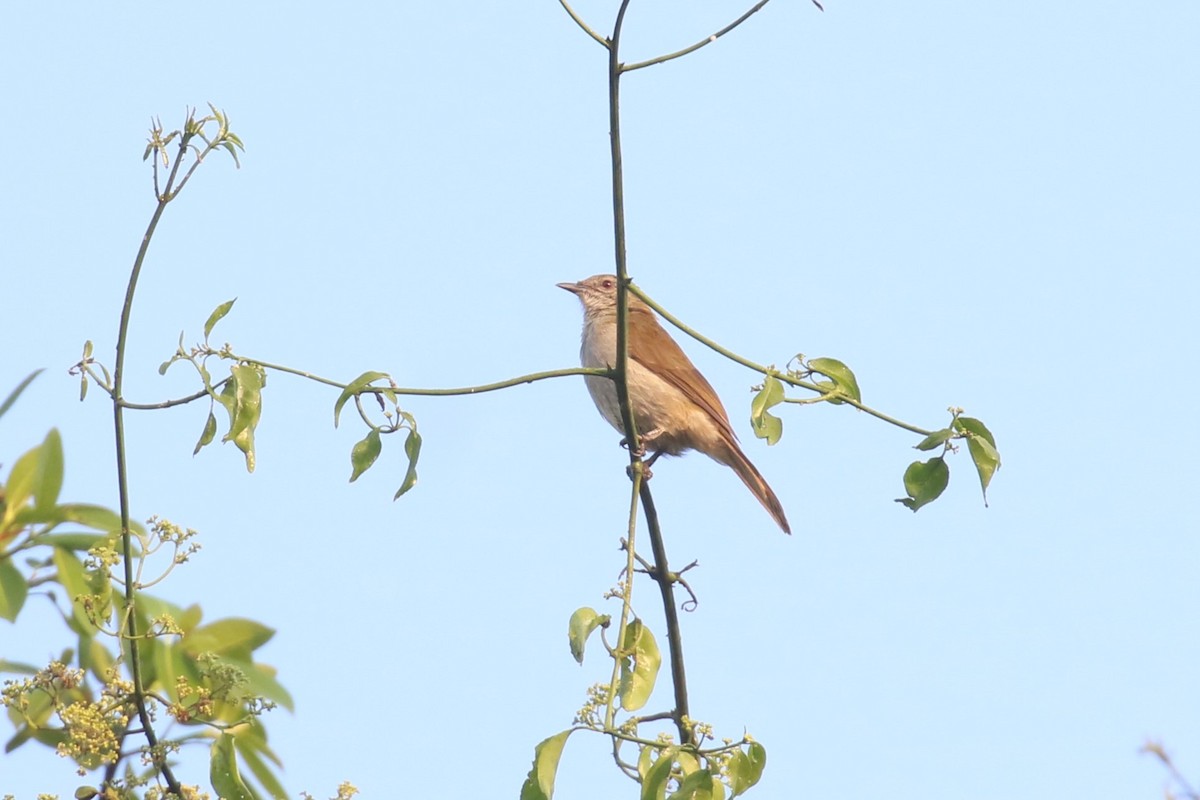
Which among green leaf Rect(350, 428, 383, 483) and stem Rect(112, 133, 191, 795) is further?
green leaf Rect(350, 428, 383, 483)

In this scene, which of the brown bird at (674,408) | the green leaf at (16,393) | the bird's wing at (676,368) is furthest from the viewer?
the bird's wing at (676,368)

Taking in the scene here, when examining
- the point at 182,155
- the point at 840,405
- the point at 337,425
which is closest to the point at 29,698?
the point at 337,425

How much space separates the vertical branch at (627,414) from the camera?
2.79 m

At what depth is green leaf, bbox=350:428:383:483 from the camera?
3.24 m

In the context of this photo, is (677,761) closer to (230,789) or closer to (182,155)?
(230,789)

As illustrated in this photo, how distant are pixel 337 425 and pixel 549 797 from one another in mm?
921

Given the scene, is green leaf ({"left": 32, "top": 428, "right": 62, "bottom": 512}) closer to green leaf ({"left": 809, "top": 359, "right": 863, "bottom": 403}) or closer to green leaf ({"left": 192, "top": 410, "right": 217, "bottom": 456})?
green leaf ({"left": 192, "top": 410, "right": 217, "bottom": 456})

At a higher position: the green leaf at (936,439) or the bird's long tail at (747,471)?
the bird's long tail at (747,471)

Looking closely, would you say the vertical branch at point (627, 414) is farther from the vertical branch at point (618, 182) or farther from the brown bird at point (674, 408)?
the brown bird at point (674, 408)

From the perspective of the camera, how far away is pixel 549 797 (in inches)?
110

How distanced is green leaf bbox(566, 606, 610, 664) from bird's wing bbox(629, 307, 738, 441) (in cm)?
453

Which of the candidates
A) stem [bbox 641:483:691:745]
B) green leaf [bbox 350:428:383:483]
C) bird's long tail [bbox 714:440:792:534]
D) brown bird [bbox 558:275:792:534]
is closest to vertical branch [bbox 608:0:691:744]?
stem [bbox 641:483:691:745]

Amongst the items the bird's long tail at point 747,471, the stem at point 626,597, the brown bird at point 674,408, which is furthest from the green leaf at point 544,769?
the bird's long tail at point 747,471

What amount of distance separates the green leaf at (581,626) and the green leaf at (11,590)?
43.0 inches
